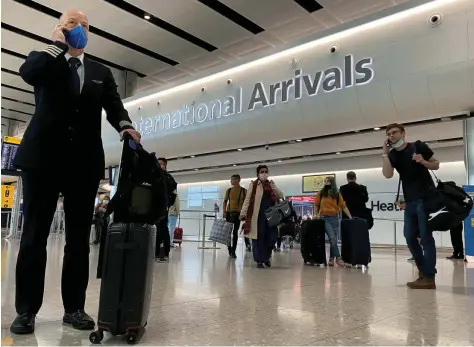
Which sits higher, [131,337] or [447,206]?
[447,206]

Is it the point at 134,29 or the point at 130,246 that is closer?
the point at 130,246

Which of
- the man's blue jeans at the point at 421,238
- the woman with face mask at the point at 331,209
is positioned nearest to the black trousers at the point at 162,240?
the woman with face mask at the point at 331,209

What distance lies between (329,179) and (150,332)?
16.1 feet

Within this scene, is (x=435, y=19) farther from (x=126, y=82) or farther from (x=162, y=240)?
(x=126, y=82)

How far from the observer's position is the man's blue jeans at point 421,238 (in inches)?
150

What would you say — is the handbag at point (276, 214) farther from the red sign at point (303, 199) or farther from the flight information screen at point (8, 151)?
→ the red sign at point (303, 199)

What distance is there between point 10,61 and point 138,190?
12409 millimetres

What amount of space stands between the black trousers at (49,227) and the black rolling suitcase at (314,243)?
177 inches

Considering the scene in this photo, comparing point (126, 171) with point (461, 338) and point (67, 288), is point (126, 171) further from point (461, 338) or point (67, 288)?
point (461, 338)

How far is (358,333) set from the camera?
80.4 inches

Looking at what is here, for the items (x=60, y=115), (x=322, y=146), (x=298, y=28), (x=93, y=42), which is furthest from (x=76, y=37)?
(x=322, y=146)

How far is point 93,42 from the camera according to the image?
1070 centimetres

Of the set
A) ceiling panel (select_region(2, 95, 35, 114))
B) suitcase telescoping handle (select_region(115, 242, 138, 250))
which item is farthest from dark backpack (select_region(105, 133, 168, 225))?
ceiling panel (select_region(2, 95, 35, 114))

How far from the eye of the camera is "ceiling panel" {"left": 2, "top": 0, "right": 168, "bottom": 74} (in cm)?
931
